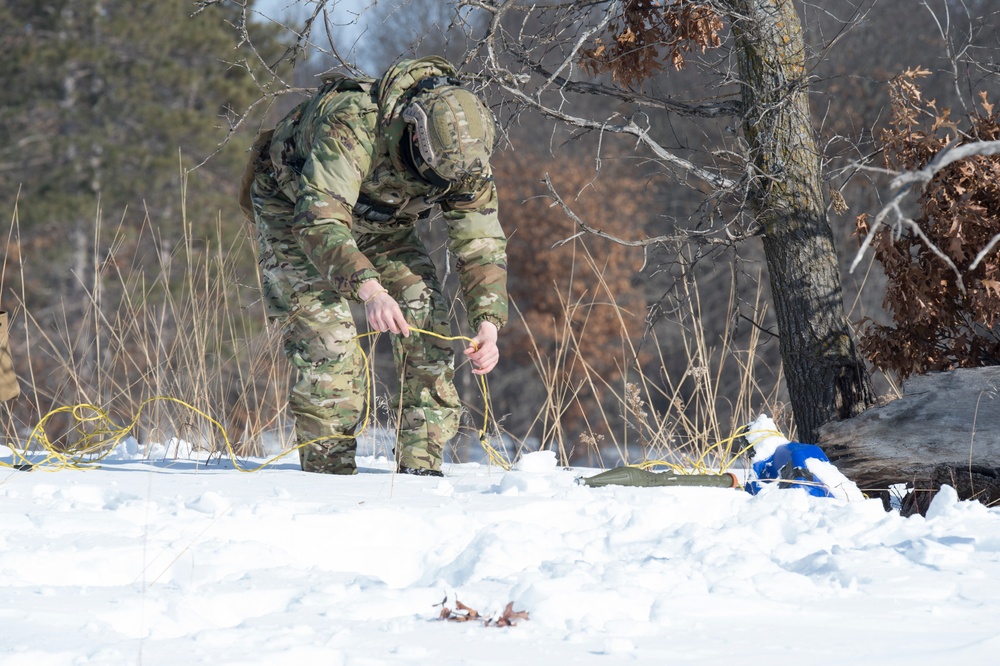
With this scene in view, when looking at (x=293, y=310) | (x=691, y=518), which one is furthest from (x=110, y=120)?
(x=691, y=518)

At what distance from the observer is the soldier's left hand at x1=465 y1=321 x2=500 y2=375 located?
344cm

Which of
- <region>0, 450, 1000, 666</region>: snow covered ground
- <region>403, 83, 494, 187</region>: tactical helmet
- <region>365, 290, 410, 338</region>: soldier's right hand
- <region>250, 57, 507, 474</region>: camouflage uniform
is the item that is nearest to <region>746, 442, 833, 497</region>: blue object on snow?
<region>0, 450, 1000, 666</region>: snow covered ground

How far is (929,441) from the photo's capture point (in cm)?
383

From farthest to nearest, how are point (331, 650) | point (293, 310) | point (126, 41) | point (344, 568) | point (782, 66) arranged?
point (126, 41), point (782, 66), point (293, 310), point (344, 568), point (331, 650)

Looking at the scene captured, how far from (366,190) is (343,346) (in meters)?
0.59

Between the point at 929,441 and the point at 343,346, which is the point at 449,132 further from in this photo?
the point at 929,441

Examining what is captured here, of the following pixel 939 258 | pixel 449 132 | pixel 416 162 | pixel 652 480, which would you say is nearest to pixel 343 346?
pixel 416 162

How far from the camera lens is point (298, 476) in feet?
12.1

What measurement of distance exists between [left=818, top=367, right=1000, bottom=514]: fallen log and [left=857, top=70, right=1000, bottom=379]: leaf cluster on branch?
232 millimetres

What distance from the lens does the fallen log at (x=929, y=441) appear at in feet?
12.3

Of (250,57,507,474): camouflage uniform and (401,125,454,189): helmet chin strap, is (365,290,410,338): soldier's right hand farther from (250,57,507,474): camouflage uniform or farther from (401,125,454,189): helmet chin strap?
(401,125,454,189): helmet chin strap

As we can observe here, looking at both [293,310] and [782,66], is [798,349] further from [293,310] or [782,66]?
[293,310]

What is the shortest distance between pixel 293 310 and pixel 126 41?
50.3 ft

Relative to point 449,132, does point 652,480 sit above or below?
below
